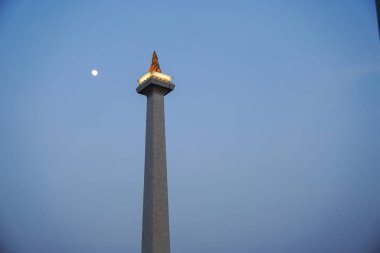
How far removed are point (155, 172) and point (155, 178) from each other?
566mm

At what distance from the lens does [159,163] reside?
29406 mm

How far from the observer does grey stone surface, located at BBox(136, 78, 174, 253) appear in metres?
26.9

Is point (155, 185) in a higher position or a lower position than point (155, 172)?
lower

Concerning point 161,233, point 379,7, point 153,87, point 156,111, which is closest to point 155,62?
point 153,87

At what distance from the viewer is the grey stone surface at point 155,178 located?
2691 cm

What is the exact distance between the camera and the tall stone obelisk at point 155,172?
2694cm

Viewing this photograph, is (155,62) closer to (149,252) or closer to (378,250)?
(149,252)

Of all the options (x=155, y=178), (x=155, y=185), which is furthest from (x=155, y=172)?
(x=155, y=185)

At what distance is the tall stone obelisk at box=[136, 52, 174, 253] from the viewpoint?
1061 inches

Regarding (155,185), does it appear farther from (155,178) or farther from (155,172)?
(155,172)

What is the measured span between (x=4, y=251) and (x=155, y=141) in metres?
112

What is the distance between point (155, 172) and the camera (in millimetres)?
28656

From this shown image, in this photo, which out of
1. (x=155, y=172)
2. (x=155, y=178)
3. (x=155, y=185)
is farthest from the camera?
(x=155, y=172)

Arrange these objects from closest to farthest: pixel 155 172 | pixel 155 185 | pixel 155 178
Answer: pixel 155 185
pixel 155 178
pixel 155 172
